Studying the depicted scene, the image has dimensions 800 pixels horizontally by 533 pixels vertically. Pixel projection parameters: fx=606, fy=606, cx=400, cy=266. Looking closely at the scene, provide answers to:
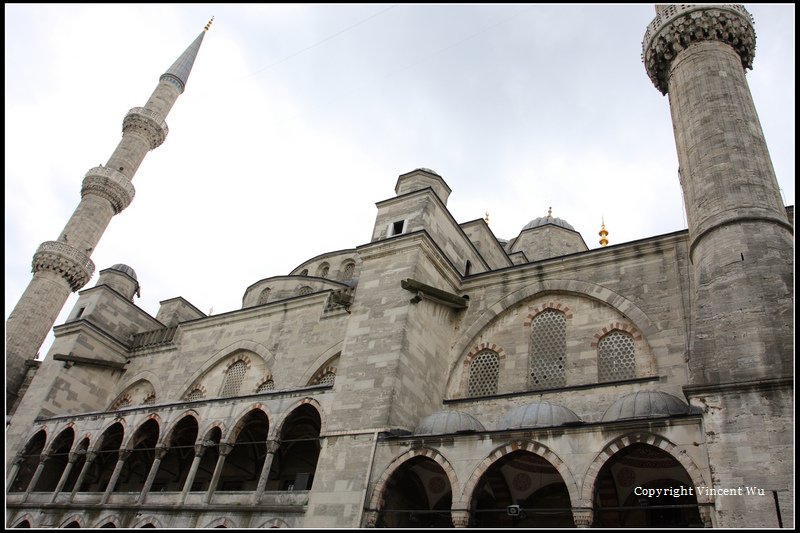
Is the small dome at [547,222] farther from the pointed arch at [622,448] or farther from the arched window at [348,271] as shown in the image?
the pointed arch at [622,448]

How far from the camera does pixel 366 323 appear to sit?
1198 centimetres

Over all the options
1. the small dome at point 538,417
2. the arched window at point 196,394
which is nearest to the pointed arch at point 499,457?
the small dome at point 538,417

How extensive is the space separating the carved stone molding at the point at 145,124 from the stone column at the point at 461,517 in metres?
20.1

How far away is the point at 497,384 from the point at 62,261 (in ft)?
51.3

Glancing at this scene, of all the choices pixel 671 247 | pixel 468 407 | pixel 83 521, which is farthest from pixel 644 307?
pixel 83 521

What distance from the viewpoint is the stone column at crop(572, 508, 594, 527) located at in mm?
7770

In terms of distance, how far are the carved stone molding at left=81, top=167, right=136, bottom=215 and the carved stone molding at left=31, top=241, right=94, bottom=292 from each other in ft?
7.79

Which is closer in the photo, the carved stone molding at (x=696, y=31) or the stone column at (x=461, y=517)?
the stone column at (x=461, y=517)

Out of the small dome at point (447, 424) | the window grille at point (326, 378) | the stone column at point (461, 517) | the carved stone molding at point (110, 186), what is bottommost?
the stone column at point (461, 517)

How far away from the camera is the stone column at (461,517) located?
28.4 feet

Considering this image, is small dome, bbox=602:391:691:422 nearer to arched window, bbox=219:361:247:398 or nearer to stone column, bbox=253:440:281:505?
stone column, bbox=253:440:281:505

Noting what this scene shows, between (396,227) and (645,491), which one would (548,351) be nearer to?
(645,491)

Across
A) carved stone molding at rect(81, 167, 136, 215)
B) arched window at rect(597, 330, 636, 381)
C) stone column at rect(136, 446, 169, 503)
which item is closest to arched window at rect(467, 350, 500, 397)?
arched window at rect(597, 330, 636, 381)

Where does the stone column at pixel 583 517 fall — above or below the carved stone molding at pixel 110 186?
below
